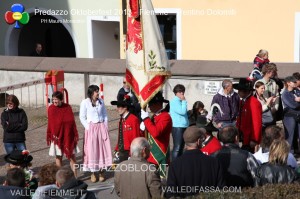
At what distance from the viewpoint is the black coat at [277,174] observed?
7.48 metres

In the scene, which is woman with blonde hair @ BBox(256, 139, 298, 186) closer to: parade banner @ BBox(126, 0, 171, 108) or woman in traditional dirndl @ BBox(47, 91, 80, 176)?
parade banner @ BBox(126, 0, 171, 108)

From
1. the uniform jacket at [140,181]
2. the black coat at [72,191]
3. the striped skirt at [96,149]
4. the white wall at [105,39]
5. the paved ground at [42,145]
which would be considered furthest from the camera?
the white wall at [105,39]

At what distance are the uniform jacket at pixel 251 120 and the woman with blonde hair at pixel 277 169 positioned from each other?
3.34 m

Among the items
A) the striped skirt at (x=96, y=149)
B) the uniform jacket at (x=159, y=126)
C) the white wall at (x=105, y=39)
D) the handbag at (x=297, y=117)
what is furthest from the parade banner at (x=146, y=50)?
the white wall at (x=105, y=39)

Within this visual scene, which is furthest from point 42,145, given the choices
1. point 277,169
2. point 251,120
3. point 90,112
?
point 277,169

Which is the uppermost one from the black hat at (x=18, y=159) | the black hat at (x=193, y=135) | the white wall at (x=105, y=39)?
the white wall at (x=105, y=39)

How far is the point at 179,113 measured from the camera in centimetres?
1172

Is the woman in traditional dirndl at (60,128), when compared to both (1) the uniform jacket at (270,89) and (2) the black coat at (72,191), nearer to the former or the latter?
(1) the uniform jacket at (270,89)

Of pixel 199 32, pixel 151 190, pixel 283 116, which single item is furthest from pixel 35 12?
pixel 151 190

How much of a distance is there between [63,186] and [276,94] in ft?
19.2

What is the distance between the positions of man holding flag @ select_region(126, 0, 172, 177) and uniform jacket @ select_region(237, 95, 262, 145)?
5.41ft

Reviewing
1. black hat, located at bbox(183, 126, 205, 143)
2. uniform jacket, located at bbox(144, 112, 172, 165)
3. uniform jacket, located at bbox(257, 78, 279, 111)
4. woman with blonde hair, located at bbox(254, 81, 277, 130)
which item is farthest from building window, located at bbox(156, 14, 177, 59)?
black hat, located at bbox(183, 126, 205, 143)

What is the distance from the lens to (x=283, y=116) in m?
12.3

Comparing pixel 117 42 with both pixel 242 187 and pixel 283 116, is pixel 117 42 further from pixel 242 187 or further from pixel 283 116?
pixel 242 187
